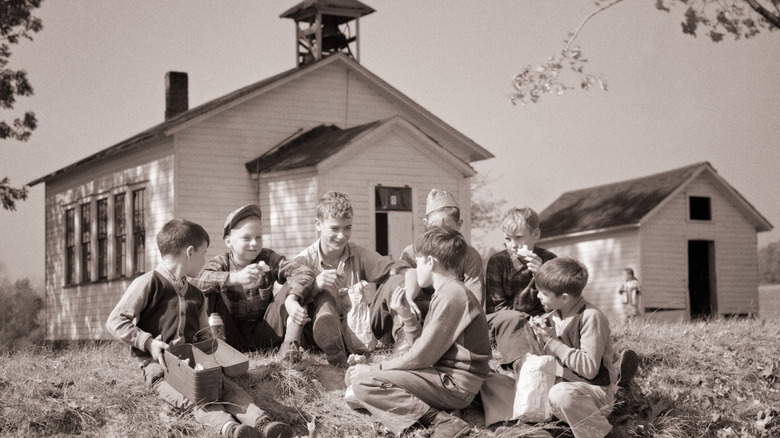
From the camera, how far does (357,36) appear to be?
90.5 ft

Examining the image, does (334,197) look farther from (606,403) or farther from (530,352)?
(606,403)

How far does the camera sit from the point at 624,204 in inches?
1187

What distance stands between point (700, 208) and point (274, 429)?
26353 millimetres

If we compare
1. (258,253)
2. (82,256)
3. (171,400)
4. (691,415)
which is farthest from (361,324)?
(82,256)

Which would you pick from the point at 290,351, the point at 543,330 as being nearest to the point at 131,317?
the point at 290,351

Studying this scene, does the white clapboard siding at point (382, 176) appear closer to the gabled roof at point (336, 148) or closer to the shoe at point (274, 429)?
the gabled roof at point (336, 148)

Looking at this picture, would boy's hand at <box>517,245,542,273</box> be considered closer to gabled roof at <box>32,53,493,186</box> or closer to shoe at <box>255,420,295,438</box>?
shoe at <box>255,420,295,438</box>

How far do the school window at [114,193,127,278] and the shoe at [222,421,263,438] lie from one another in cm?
1838

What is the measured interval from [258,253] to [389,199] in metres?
13.5

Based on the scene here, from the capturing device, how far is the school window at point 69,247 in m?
26.1

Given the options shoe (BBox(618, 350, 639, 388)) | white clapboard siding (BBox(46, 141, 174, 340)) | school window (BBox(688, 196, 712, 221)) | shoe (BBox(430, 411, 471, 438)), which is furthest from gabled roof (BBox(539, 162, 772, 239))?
shoe (BBox(430, 411, 471, 438))

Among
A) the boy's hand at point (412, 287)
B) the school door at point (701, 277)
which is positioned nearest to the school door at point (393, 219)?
the school door at point (701, 277)

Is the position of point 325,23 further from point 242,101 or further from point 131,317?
point 131,317

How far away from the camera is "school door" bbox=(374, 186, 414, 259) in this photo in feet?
68.4
